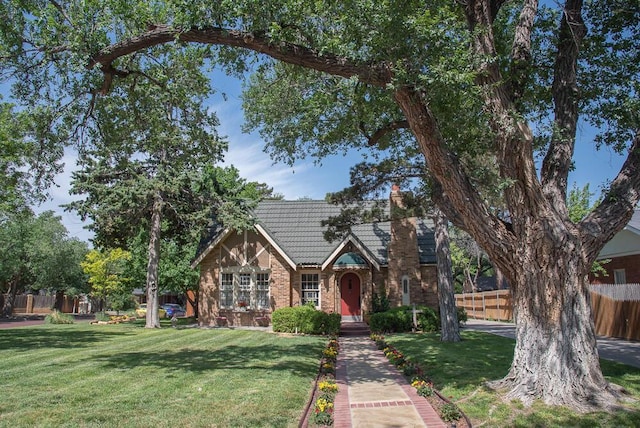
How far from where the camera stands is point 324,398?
8000mm

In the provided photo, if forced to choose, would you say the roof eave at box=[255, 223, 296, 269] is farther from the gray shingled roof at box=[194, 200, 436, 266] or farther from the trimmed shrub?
the trimmed shrub

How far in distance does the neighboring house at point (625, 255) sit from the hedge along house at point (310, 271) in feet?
29.2

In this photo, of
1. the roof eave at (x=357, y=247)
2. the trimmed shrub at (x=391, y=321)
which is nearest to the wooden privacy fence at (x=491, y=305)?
the trimmed shrub at (x=391, y=321)

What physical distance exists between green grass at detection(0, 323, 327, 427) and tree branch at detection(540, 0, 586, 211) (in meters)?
5.65

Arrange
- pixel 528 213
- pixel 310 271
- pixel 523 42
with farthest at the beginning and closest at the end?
pixel 310 271, pixel 523 42, pixel 528 213

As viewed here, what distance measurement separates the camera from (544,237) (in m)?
7.54

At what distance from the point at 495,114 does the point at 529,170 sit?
1.04 m

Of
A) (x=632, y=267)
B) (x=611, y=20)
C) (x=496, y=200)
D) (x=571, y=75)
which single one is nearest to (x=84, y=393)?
(x=571, y=75)

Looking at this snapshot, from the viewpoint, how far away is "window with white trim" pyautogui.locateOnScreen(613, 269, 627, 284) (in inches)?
934

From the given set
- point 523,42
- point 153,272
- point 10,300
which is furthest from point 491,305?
point 10,300

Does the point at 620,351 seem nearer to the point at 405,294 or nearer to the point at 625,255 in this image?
the point at 405,294

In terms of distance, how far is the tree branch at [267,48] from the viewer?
7793 mm

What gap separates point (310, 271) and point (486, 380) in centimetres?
1537

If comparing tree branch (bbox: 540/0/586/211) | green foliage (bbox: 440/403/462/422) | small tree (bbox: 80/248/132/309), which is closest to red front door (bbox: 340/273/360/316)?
tree branch (bbox: 540/0/586/211)
